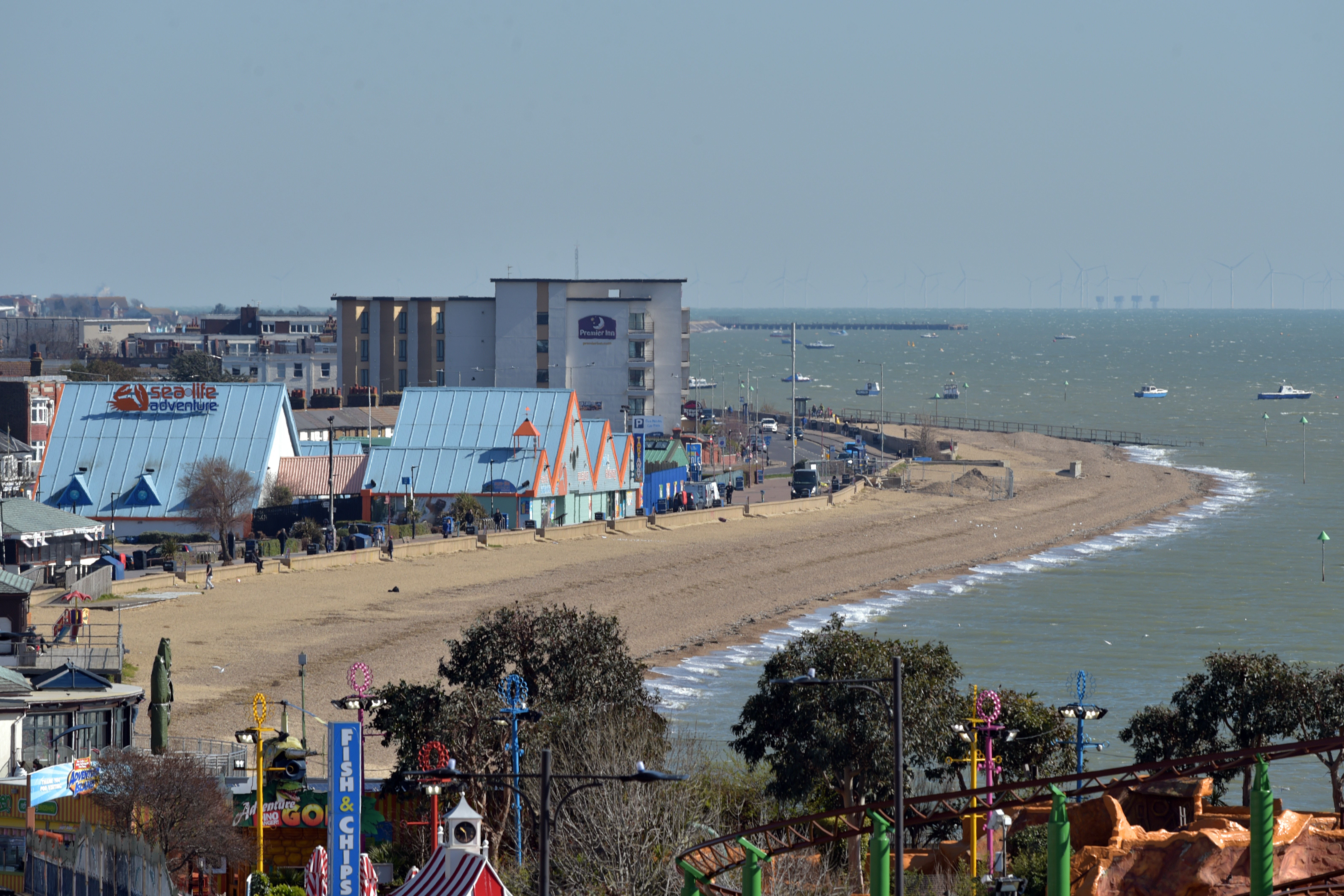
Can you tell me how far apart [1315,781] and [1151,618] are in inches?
904

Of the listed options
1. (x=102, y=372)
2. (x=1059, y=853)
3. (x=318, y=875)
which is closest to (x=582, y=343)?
(x=102, y=372)

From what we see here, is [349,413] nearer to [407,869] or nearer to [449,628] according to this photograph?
[449,628]

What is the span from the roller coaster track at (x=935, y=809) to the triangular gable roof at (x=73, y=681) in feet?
42.2

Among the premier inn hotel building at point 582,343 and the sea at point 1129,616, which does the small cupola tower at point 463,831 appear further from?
the premier inn hotel building at point 582,343

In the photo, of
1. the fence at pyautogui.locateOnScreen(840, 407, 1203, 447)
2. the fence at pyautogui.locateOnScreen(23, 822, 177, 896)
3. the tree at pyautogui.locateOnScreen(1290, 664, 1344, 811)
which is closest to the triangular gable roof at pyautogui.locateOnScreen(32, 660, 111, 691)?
the fence at pyautogui.locateOnScreen(23, 822, 177, 896)

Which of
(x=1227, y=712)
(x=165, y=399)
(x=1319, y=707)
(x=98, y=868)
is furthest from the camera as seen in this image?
(x=165, y=399)

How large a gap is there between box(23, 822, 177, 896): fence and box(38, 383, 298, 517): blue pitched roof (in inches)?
1818

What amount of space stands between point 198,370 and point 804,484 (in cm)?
5799

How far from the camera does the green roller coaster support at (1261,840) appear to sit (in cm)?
1611

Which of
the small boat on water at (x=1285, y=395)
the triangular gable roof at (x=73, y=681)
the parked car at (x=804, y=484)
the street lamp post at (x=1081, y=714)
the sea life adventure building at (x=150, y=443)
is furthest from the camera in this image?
the small boat on water at (x=1285, y=395)

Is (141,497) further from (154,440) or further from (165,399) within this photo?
(165,399)

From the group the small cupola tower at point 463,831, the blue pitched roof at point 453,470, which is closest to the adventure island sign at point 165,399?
the blue pitched roof at point 453,470

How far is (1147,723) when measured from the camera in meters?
32.5

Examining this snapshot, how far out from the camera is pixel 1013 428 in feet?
509
